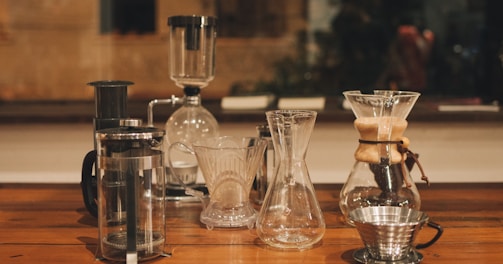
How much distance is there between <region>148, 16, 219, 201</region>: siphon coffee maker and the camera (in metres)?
1.75

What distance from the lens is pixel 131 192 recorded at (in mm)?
1179

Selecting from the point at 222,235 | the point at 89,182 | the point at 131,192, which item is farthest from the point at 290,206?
the point at 89,182

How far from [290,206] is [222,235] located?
171 mm

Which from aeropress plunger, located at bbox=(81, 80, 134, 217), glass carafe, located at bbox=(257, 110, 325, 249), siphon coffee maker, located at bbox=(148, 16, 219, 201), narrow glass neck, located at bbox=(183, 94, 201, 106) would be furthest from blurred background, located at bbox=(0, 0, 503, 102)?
glass carafe, located at bbox=(257, 110, 325, 249)

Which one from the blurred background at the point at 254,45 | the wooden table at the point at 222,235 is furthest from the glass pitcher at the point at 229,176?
the blurred background at the point at 254,45

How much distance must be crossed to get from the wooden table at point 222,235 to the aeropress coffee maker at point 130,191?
1.7 inches

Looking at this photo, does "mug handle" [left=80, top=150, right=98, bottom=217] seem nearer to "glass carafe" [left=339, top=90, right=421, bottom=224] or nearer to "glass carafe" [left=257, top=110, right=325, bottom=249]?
"glass carafe" [left=257, top=110, right=325, bottom=249]

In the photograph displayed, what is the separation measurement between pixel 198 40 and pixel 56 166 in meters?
0.98

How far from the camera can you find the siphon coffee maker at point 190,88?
68.8 inches

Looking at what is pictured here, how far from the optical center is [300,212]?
1.30 metres

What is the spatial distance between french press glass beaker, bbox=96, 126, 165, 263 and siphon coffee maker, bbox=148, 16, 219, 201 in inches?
15.8

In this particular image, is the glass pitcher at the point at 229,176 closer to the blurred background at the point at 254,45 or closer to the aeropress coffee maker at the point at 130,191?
the aeropress coffee maker at the point at 130,191

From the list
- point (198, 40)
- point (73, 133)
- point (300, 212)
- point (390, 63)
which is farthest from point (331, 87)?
point (300, 212)

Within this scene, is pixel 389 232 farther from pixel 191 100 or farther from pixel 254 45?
pixel 254 45
